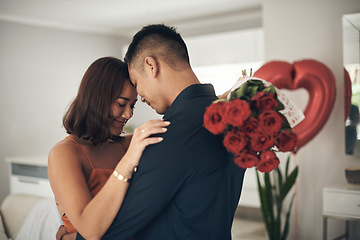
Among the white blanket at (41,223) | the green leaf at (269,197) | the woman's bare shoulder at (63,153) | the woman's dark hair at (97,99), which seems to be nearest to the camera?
the woman's bare shoulder at (63,153)

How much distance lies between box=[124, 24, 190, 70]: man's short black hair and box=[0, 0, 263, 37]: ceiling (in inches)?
134

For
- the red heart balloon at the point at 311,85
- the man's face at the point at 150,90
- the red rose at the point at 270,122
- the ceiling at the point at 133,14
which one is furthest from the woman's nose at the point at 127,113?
the ceiling at the point at 133,14

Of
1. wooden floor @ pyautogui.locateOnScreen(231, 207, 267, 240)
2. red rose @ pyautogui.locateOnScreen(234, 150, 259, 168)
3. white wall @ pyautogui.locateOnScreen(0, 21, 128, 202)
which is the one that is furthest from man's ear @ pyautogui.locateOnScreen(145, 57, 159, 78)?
white wall @ pyautogui.locateOnScreen(0, 21, 128, 202)

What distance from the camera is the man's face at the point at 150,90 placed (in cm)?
127

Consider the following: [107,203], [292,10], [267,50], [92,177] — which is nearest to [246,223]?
[267,50]

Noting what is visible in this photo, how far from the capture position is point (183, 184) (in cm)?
108

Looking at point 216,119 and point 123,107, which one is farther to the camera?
point 123,107

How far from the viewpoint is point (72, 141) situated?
58.4 inches

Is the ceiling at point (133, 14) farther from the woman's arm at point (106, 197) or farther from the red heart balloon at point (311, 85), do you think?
the woman's arm at point (106, 197)

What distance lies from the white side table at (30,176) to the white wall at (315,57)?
264 cm

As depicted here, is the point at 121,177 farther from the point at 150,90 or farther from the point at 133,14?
the point at 133,14

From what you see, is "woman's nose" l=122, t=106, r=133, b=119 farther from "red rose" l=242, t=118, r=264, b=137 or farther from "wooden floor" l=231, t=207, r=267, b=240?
"wooden floor" l=231, t=207, r=267, b=240

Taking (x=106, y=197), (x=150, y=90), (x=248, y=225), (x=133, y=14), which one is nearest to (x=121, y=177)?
(x=106, y=197)

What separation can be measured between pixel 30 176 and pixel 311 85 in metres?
3.08
